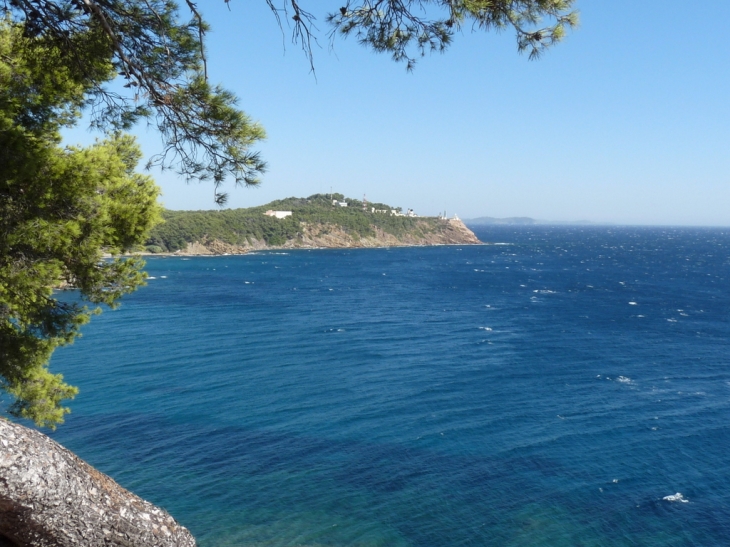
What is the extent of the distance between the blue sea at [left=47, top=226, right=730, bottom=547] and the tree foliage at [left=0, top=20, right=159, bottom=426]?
914 centimetres

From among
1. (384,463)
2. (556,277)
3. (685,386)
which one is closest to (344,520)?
(384,463)

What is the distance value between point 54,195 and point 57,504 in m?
4.66

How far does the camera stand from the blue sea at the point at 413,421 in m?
17.3

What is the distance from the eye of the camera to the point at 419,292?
5975 cm

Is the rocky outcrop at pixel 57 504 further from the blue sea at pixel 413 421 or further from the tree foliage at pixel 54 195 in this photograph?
the blue sea at pixel 413 421

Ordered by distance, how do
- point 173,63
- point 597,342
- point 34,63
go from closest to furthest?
point 173,63 < point 34,63 < point 597,342

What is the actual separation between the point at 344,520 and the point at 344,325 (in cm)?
2560

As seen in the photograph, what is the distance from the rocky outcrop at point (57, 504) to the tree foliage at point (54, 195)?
3283 mm

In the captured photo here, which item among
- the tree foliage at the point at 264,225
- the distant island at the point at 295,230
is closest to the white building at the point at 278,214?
the distant island at the point at 295,230

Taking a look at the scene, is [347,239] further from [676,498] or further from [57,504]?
[57,504]

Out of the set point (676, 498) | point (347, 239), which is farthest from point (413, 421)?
point (347, 239)

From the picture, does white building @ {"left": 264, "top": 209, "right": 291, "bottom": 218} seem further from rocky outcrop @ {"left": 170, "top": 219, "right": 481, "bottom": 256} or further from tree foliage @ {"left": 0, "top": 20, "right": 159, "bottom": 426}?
tree foliage @ {"left": 0, "top": 20, "right": 159, "bottom": 426}

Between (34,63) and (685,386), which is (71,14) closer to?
(34,63)

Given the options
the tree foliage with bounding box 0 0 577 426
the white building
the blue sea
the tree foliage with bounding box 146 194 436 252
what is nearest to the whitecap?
the blue sea
